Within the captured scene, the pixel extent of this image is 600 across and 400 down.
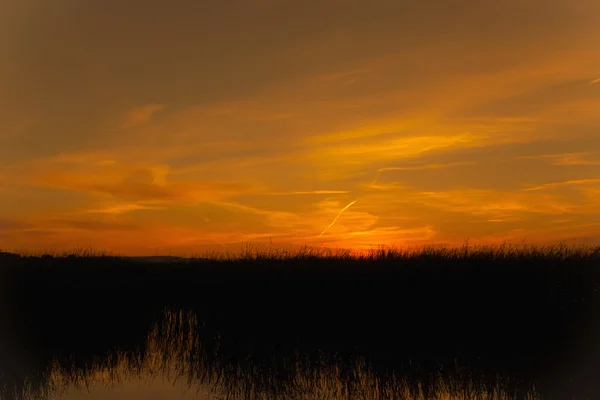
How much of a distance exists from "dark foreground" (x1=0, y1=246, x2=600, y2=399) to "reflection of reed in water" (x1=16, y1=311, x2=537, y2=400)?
41mm

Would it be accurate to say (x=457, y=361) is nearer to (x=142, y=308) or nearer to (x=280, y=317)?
(x=280, y=317)

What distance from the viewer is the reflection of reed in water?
438 inches

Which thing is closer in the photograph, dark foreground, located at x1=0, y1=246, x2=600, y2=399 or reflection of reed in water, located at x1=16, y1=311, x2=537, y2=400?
reflection of reed in water, located at x1=16, y1=311, x2=537, y2=400

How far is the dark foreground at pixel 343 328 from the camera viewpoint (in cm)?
1158

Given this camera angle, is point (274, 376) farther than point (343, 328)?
No

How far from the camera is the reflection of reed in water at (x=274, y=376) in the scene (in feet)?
36.5

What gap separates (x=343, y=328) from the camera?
1373 centimetres

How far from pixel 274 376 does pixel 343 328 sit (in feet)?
7.85

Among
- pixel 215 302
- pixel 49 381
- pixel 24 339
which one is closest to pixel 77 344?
pixel 24 339

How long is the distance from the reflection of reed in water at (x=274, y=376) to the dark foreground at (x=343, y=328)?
4 centimetres

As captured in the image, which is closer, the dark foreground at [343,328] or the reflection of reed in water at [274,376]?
the reflection of reed in water at [274,376]

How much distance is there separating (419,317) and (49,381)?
8.44 metres

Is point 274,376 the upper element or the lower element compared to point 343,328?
lower

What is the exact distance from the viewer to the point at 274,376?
475 inches
